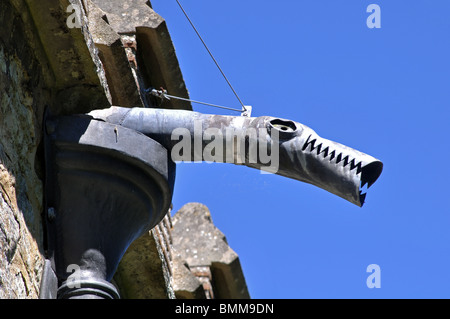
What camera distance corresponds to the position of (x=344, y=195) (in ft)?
14.9

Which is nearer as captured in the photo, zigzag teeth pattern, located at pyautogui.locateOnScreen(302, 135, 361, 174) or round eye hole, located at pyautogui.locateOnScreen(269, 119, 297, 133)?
zigzag teeth pattern, located at pyautogui.locateOnScreen(302, 135, 361, 174)

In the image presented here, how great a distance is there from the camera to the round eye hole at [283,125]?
15.5ft

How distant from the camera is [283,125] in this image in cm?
474

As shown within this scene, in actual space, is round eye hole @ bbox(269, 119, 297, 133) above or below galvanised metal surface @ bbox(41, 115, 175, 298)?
above

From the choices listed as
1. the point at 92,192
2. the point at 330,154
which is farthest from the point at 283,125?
the point at 92,192

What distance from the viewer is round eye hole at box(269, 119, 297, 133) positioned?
4.72 m

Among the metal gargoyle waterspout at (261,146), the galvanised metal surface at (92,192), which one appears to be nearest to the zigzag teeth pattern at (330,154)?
the metal gargoyle waterspout at (261,146)

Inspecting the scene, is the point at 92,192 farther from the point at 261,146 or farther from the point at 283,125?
the point at 283,125

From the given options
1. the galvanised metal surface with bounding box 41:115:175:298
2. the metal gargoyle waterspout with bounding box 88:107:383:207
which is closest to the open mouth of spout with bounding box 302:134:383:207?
the metal gargoyle waterspout with bounding box 88:107:383:207

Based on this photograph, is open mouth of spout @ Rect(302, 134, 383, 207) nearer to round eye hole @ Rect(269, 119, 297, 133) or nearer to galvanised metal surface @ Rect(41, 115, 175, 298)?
round eye hole @ Rect(269, 119, 297, 133)

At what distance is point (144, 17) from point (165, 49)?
0.23 metres

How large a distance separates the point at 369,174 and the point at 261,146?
48cm
